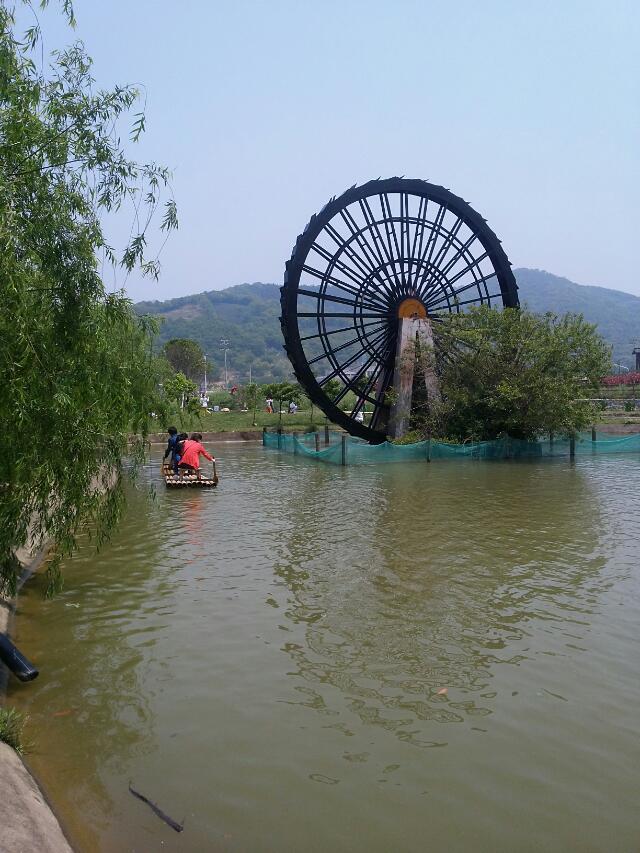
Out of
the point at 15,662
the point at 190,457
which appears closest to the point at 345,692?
the point at 15,662

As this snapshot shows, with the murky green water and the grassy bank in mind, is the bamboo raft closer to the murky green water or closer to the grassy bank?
the murky green water

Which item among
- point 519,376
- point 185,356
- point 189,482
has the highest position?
point 185,356

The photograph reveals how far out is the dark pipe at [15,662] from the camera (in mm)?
5785

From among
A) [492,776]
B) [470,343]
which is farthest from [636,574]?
[470,343]

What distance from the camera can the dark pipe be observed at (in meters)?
5.79

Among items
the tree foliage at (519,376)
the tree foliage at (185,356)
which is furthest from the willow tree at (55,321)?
the tree foliage at (185,356)

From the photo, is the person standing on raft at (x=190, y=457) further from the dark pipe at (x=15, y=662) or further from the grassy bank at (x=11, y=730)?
the grassy bank at (x=11, y=730)

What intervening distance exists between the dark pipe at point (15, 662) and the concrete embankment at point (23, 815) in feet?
4.50

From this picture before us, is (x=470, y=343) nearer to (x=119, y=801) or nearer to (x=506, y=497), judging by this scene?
(x=506, y=497)

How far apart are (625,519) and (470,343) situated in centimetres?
1373

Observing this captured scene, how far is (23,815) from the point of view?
12.1 ft

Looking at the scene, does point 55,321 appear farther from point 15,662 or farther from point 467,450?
point 467,450

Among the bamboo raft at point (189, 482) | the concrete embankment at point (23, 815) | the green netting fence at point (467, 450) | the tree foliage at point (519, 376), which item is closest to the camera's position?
the concrete embankment at point (23, 815)

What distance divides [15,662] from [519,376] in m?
20.1
